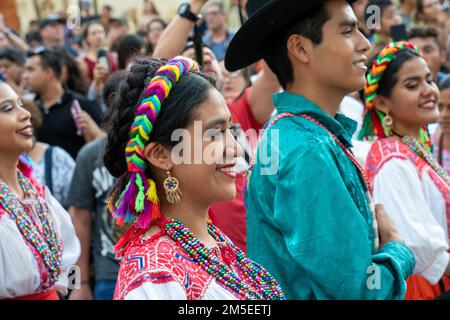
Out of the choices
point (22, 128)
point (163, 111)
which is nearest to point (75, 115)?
point (22, 128)

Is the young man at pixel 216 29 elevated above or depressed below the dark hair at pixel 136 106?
above

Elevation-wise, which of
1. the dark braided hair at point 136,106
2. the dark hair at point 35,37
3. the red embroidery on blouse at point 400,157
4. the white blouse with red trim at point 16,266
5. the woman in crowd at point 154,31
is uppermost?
the dark hair at point 35,37

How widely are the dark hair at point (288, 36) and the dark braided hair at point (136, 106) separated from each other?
25.3 inches

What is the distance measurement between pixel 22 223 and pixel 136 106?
1.60 meters

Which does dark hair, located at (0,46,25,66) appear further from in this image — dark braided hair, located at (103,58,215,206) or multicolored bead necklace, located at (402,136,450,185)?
dark braided hair, located at (103,58,215,206)

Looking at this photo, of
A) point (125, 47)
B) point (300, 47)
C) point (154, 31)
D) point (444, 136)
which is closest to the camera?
point (300, 47)

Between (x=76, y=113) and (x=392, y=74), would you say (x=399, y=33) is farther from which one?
(x=76, y=113)

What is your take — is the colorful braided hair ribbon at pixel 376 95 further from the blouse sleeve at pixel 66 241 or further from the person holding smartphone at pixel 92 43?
the person holding smartphone at pixel 92 43

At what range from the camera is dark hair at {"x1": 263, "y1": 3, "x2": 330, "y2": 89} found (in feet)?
8.61

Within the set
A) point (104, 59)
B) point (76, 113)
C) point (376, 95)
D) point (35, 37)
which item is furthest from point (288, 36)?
point (35, 37)

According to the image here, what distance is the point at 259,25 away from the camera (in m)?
2.67

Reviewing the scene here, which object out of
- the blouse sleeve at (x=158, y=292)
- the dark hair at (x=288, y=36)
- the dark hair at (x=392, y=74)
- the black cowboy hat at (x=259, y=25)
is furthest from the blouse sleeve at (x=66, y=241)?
the blouse sleeve at (x=158, y=292)

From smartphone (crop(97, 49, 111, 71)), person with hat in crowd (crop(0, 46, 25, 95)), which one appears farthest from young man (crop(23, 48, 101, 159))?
person with hat in crowd (crop(0, 46, 25, 95))

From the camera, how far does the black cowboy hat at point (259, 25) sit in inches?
102
